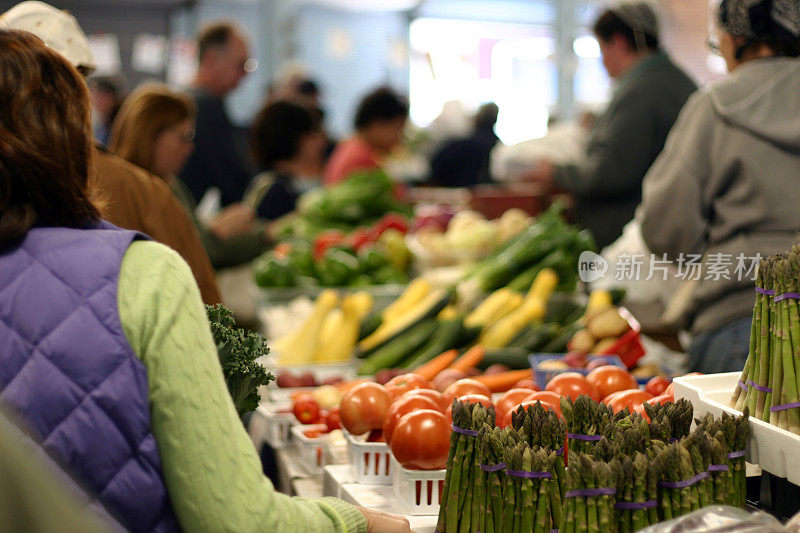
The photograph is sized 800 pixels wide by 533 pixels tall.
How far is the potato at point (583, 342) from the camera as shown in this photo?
3309 millimetres

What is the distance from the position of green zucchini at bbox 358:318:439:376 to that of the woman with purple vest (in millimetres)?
2192

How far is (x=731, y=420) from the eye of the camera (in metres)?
1.79

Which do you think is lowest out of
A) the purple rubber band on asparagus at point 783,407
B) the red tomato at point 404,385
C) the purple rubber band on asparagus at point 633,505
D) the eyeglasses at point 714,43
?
the red tomato at point 404,385

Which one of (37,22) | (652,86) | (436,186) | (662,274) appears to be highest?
(37,22)

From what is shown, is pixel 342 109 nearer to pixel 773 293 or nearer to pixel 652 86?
pixel 652 86

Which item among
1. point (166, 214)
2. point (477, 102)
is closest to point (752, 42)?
point (166, 214)

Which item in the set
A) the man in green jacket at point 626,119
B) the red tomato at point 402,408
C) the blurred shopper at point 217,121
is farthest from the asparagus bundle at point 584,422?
the blurred shopper at point 217,121

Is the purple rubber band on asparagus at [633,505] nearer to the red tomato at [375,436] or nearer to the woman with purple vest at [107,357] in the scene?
the woman with purple vest at [107,357]

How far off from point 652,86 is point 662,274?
5.52 ft

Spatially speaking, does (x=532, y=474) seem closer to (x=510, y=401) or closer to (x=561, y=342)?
(x=510, y=401)

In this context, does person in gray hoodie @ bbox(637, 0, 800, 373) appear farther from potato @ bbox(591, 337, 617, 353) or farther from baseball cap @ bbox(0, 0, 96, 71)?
baseball cap @ bbox(0, 0, 96, 71)

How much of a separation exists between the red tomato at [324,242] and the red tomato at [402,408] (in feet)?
10.3

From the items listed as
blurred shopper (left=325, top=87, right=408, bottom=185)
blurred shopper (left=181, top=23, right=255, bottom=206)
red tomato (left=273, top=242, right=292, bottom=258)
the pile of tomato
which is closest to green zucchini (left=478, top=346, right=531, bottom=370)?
the pile of tomato

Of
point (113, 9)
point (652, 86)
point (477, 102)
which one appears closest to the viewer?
point (652, 86)
